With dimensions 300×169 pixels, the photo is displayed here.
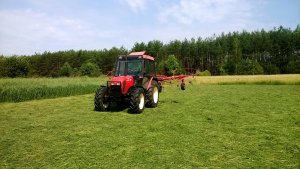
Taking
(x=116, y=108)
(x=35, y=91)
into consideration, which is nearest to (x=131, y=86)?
(x=116, y=108)

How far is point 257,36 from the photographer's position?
234 ft

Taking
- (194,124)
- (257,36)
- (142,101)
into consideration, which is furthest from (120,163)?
(257,36)

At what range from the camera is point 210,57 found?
76.6 m

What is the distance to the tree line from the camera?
5972 cm

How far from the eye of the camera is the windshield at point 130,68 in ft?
38.7

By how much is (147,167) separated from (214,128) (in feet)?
12.0

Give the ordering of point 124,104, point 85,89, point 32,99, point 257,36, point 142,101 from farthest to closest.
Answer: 1. point 257,36
2. point 85,89
3. point 32,99
4. point 124,104
5. point 142,101

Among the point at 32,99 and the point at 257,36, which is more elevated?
the point at 257,36

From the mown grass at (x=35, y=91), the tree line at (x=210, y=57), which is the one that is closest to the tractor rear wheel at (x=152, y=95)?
the mown grass at (x=35, y=91)

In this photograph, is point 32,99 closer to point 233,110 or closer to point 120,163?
point 233,110

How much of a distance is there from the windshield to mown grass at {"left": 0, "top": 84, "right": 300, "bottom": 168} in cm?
168

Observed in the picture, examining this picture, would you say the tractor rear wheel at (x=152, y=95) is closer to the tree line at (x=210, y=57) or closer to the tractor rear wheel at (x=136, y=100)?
the tractor rear wheel at (x=136, y=100)

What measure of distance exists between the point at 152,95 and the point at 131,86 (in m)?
1.27

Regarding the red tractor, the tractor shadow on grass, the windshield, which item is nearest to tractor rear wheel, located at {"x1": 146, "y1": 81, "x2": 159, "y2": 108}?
the red tractor
